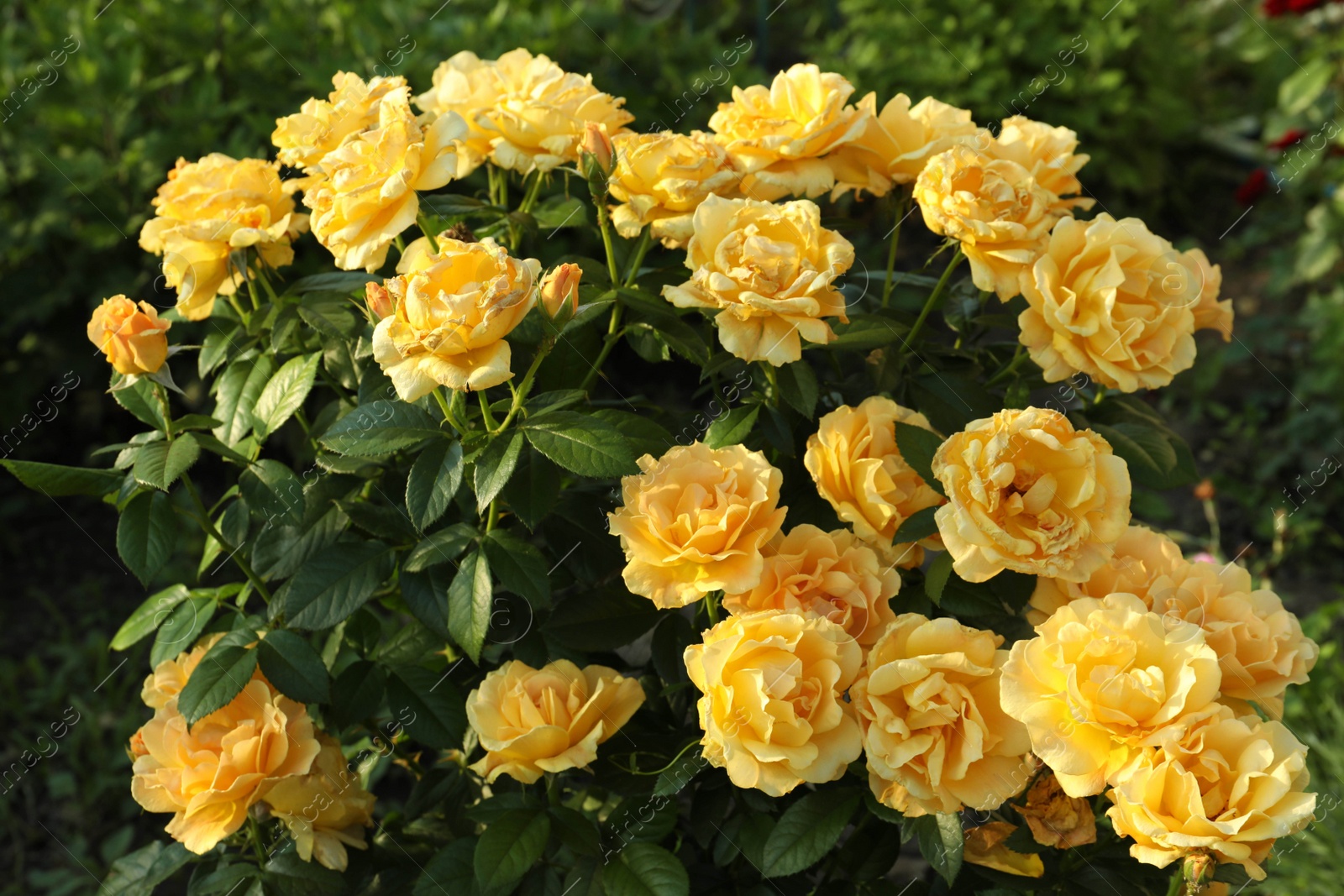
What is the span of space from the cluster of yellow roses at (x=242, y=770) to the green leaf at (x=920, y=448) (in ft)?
2.26

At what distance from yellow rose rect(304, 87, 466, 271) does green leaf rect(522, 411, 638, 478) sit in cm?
24

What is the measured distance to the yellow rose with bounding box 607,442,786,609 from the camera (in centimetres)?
100

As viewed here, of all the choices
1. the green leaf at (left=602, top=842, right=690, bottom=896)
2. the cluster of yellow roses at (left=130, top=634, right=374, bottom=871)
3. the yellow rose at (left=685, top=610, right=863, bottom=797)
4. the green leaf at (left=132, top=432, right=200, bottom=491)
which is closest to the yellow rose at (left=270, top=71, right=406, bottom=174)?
the green leaf at (left=132, top=432, right=200, bottom=491)

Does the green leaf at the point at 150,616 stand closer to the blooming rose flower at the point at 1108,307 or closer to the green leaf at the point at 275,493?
the green leaf at the point at 275,493

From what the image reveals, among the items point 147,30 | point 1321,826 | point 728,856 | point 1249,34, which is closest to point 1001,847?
point 728,856

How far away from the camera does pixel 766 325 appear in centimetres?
109

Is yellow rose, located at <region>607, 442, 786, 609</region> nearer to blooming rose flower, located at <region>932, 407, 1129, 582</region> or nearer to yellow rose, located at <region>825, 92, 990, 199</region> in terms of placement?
blooming rose flower, located at <region>932, 407, 1129, 582</region>

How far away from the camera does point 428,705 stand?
4.18ft

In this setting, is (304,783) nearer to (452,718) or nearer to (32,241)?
(452,718)

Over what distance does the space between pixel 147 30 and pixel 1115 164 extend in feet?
10.8

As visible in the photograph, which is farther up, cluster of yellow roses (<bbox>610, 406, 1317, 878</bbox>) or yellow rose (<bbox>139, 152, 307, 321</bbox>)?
yellow rose (<bbox>139, 152, 307, 321</bbox>)

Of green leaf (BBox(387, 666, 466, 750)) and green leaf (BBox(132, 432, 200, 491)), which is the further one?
green leaf (BBox(387, 666, 466, 750))

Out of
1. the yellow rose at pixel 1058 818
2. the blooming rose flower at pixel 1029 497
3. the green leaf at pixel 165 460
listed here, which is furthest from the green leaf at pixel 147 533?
the yellow rose at pixel 1058 818

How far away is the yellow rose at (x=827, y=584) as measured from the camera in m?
1.05
